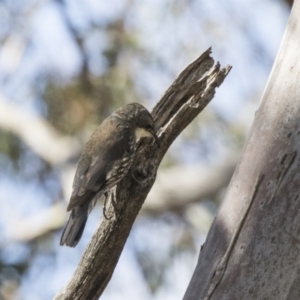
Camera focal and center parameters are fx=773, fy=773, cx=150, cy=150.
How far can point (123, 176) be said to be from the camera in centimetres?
312

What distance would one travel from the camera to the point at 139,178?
Result: 2934mm

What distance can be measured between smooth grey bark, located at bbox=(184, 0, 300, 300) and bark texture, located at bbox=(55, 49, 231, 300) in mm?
285

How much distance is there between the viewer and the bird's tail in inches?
131

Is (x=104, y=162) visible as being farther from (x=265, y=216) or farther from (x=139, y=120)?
(x=265, y=216)

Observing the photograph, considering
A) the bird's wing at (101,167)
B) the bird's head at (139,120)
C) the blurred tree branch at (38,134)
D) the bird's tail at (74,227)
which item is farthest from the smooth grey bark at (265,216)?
the blurred tree branch at (38,134)

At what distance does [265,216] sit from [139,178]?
52cm

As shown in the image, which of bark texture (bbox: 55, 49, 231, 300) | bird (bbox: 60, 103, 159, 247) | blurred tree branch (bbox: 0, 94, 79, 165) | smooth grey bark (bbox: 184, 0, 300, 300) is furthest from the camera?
blurred tree branch (bbox: 0, 94, 79, 165)

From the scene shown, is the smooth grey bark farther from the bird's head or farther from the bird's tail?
the bird's tail

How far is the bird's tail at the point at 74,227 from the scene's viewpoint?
334 cm

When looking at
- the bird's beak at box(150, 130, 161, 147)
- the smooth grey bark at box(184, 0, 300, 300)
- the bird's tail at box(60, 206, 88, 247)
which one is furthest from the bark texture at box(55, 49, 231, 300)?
the bird's tail at box(60, 206, 88, 247)

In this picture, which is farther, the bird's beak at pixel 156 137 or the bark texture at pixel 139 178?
the bird's beak at pixel 156 137

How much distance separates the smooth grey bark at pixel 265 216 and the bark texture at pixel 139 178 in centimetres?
29

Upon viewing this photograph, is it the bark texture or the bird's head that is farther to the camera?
the bird's head

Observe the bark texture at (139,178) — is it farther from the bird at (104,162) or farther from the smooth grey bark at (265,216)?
the smooth grey bark at (265,216)
